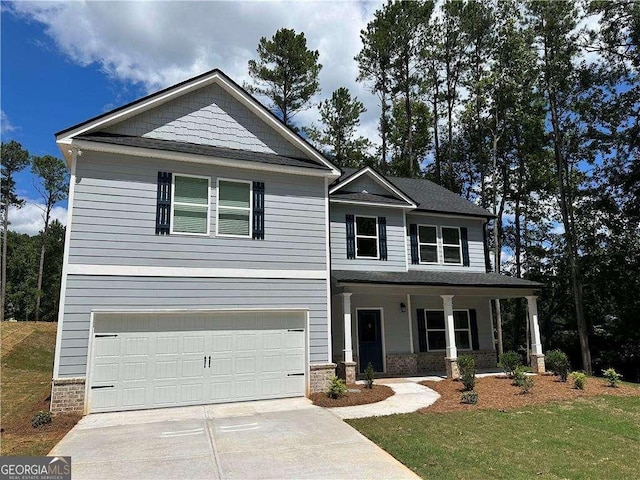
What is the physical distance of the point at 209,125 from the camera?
37.7ft

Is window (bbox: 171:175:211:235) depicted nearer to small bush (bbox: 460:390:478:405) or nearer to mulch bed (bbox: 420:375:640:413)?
mulch bed (bbox: 420:375:640:413)

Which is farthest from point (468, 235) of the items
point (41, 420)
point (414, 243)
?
point (41, 420)

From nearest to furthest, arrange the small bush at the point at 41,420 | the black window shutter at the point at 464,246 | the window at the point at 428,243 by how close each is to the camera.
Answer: the small bush at the point at 41,420
the window at the point at 428,243
the black window shutter at the point at 464,246

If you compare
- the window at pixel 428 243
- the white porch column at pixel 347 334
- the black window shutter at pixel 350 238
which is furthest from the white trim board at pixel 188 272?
the window at pixel 428 243

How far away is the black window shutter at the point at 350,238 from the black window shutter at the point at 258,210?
4.42 m

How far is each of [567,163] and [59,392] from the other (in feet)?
91.5

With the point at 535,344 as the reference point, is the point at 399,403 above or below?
below

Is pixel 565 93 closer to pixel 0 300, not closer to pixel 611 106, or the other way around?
pixel 611 106

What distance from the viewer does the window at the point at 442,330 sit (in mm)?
16031

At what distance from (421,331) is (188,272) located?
9249 mm

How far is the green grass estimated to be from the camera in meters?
5.99

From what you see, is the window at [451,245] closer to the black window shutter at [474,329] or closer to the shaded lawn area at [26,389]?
the black window shutter at [474,329]

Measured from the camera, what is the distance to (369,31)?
29312 millimetres

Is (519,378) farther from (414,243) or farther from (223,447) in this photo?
(223,447)
